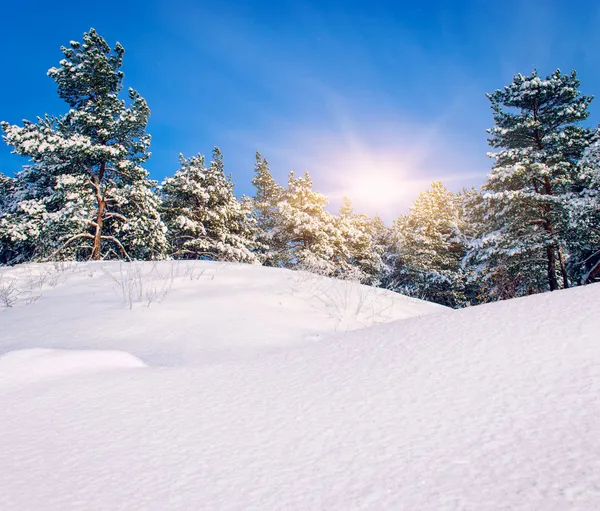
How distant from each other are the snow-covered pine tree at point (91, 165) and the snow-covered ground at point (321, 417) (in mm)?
13052

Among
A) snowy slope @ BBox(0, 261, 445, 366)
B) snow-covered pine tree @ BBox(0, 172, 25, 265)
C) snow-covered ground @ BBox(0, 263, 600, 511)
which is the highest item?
snow-covered pine tree @ BBox(0, 172, 25, 265)

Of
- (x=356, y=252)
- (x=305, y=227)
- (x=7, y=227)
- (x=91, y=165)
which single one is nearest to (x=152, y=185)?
(x=91, y=165)

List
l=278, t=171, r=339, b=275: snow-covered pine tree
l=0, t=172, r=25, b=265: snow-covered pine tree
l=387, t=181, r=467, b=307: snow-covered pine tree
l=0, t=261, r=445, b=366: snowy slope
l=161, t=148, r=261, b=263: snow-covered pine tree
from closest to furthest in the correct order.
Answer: l=0, t=261, r=445, b=366: snowy slope → l=0, t=172, r=25, b=265: snow-covered pine tree → l=161, t=148, r=261, b=263: snow-covered pine tree → l=278, t=171, r=339, b=275: snow-covered pine tree → l=387, t=181, r=467, b=307: snow-covered pine tree

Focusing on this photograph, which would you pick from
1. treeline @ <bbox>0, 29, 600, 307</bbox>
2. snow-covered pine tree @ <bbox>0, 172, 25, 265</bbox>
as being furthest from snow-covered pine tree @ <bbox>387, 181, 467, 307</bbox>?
snow-covered pine tree @ <bbox>0, 172, 25, 265</bbox>

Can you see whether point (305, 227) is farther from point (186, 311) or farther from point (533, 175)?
point (186, 311)

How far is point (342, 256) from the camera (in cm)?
2520

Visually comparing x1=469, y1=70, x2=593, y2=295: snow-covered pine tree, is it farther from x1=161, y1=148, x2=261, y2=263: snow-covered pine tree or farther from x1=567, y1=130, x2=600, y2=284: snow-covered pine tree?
x1=161, y1=148, x2=261, y2=263: snow-covered pine tree

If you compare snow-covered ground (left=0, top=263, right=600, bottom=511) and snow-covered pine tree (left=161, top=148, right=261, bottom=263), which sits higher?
snow-covered pine tree (left=161, top=148, right=261, bottom=263)

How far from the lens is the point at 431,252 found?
26.3 m

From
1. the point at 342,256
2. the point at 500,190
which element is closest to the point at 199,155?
the point at 342,256

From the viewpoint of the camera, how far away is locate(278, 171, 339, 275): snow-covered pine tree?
75.9 feet

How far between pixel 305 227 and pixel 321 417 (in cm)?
2182

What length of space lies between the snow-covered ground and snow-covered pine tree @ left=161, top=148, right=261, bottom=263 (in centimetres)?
1762

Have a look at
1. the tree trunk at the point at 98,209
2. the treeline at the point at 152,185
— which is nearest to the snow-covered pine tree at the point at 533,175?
the treeline at the point at 152,185
